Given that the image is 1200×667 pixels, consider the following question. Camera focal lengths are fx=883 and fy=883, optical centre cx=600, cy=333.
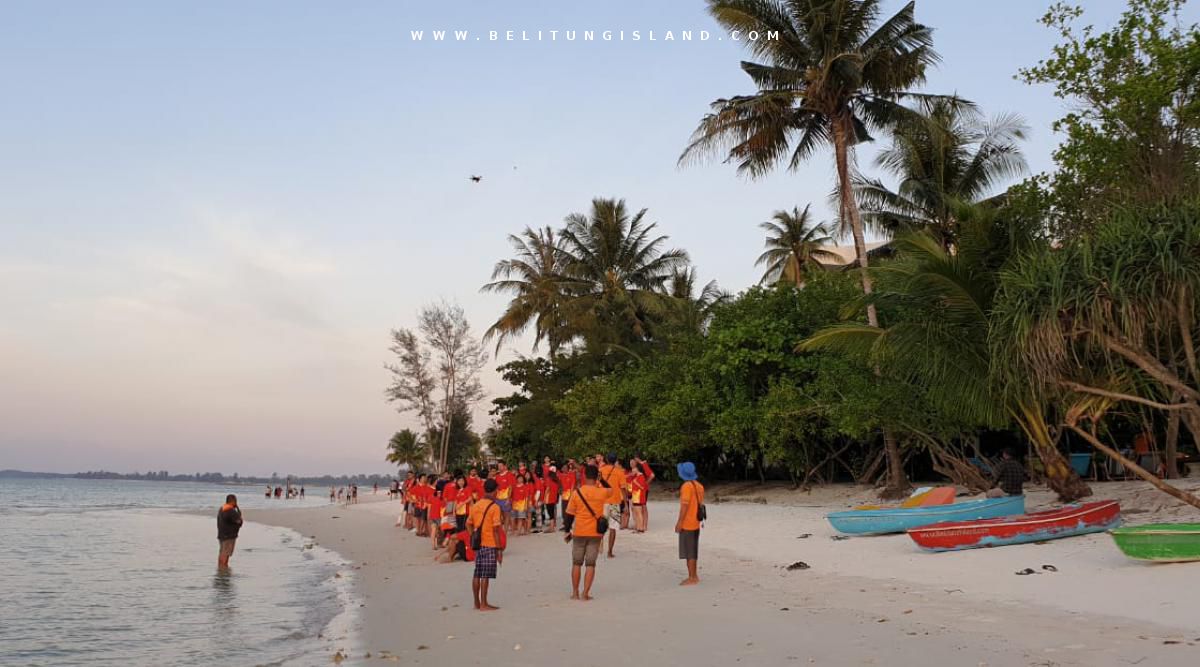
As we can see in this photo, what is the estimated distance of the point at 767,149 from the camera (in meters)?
24.2

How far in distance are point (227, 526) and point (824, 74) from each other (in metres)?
17.3

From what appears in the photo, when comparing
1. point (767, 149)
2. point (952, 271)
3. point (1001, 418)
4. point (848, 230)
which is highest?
point (767, 149)

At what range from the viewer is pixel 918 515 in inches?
546

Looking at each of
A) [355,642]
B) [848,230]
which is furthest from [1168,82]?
[355,642]

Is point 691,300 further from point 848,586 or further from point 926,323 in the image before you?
point 848,586

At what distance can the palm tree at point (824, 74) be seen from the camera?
74.5 ft

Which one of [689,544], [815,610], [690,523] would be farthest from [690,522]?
[815,610]

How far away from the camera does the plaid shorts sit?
9969mm

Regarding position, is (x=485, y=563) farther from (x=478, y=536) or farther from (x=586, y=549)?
(x=586, y=549)

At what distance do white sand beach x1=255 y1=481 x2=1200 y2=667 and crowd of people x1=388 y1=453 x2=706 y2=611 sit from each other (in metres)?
0.53

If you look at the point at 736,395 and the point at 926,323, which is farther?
the point at 736,395

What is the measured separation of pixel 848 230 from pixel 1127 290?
42.2 ft

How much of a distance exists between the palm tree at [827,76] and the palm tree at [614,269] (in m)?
16.1

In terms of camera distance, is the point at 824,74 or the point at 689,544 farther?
the point at 824,74
